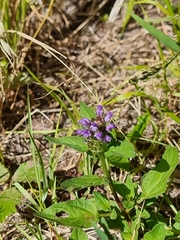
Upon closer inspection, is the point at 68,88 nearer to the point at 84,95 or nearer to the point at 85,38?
the point at 84,95

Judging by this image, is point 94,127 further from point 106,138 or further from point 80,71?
point 80,71

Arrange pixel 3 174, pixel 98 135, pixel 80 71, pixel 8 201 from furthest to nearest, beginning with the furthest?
pixel 80 71 < pixel 3 174 < pixel 8 201 < pixel 98 135

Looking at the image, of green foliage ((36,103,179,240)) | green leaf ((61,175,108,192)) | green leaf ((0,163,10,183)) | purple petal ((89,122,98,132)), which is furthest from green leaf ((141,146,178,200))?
green leaf ((0,163,10,183))

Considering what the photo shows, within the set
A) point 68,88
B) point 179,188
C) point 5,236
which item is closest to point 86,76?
point 68,88

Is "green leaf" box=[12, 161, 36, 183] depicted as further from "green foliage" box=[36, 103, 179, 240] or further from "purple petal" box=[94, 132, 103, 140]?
"purple petal" box=[94, 132, 103, 140]

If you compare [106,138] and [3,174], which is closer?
[106,138]

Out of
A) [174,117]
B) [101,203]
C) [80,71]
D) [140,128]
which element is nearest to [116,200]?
[101,203]
